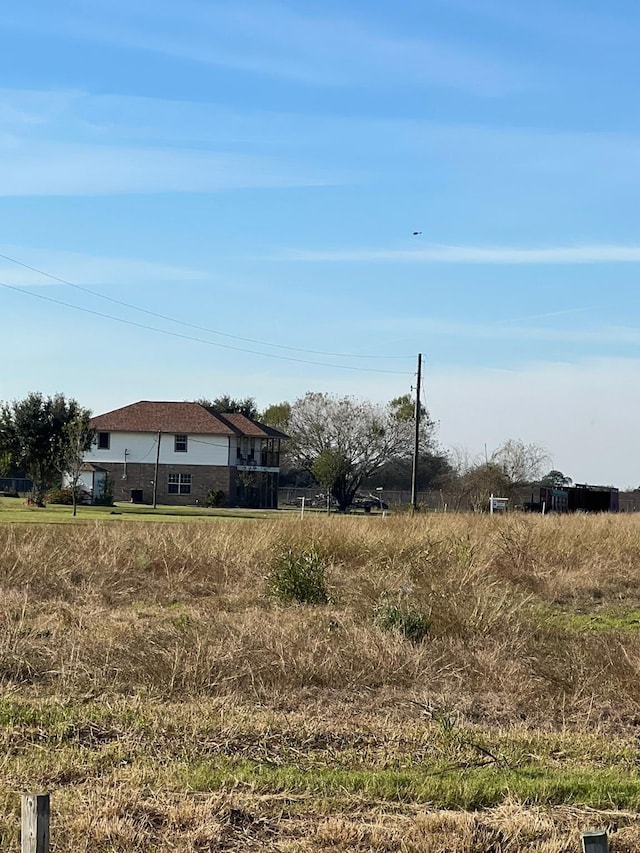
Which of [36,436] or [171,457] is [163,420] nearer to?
[171,457]

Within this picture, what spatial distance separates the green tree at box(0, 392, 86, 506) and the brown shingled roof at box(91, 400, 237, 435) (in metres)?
14.1

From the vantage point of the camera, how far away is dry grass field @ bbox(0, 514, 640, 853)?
620 centimetres

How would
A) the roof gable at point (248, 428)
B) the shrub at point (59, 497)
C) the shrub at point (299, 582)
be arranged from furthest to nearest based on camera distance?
the roof gable at point (248, 428) → the shrub at point (59, 497) → the shrub at point (299, 582)

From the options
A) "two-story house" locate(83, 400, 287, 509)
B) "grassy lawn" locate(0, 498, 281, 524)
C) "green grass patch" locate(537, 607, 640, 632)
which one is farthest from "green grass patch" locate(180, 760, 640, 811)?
"two-story house" locate(83, 400, 287, 509)

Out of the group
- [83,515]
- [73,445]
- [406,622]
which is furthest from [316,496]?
[406,622]

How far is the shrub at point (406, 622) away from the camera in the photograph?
12.1 meters

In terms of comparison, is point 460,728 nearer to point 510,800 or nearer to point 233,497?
point 510,800

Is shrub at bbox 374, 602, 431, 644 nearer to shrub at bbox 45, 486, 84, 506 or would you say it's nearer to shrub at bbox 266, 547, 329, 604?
shrub at bbox 266, 547, 329, 604

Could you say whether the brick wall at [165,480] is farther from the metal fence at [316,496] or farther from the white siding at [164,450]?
the metal fence at [316,496]

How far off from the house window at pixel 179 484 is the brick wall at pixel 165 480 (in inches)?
9.1

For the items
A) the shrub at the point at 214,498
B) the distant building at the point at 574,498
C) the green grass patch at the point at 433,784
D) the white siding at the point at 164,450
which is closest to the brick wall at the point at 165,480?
the white siding at the point at 164,450

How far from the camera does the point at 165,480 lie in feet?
253

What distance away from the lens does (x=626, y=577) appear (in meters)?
21.5

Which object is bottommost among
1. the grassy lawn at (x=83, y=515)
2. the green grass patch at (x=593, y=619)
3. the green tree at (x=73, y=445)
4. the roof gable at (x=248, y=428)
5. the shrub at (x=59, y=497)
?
the green grass patch at (x=593, y=619)
